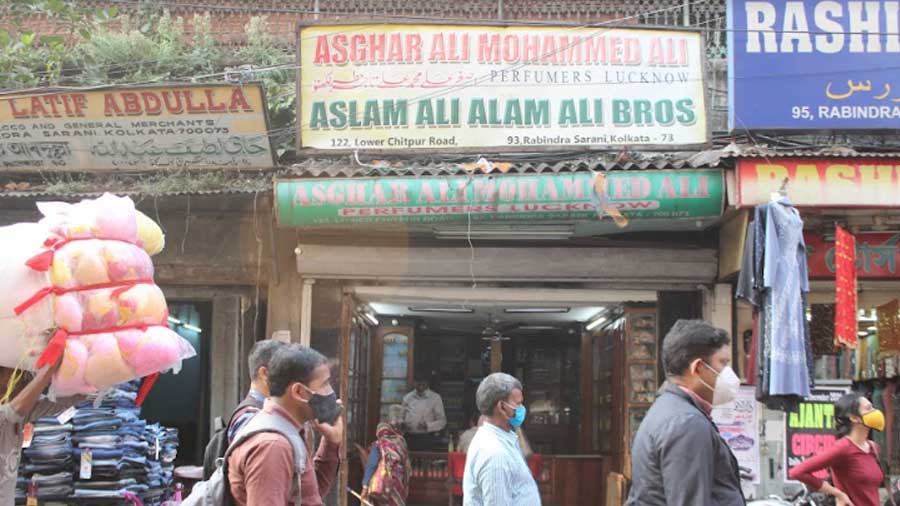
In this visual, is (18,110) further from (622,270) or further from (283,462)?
(283,462)

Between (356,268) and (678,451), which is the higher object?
(356,268)

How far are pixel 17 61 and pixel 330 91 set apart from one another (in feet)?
13.0

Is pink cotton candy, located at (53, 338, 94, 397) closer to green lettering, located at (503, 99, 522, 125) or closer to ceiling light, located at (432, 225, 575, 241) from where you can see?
ceiling light, located at (432, 225, 575, 241)

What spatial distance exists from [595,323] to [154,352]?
8.63m

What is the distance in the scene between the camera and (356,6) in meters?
12.5

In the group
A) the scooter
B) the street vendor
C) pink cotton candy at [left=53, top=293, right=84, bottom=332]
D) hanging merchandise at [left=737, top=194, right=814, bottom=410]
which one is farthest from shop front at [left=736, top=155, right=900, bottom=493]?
the street vendor

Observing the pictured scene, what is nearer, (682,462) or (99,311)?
(682,462)

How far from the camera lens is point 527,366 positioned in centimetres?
1366

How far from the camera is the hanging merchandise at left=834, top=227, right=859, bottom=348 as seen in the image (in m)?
7.16

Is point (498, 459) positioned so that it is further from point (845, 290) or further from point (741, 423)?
point (741, 423)

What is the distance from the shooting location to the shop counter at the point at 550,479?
436 inches

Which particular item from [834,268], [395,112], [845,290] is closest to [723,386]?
[845,290]

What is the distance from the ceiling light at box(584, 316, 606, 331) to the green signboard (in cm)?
359

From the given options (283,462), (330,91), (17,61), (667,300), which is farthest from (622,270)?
(17,61)
